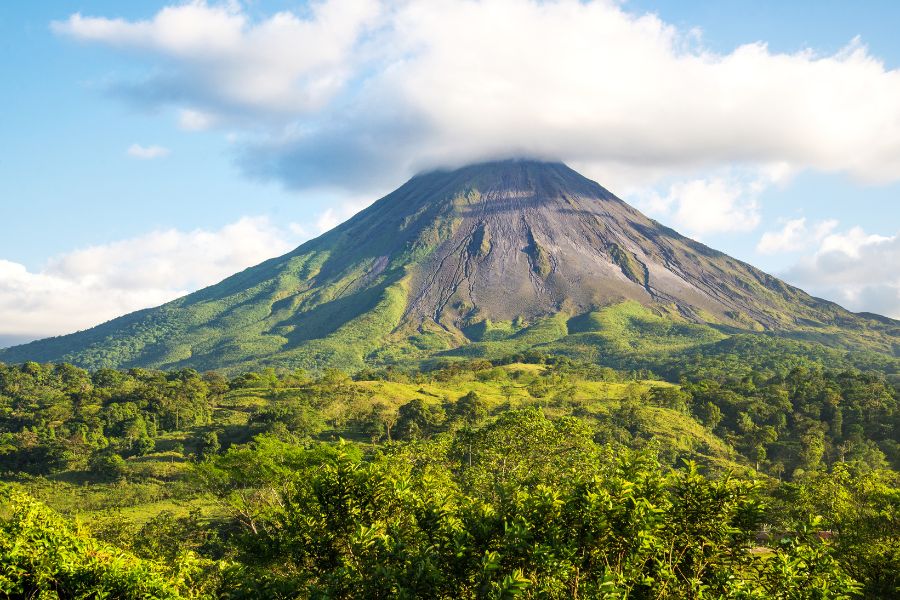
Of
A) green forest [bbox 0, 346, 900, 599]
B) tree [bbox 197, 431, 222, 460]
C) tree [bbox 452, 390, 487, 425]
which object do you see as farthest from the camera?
tree [bbox 452, 390, 487, 425]

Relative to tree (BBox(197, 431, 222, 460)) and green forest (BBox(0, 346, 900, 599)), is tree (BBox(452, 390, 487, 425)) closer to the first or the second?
green forest (BBox(0, 346, 900, 599))

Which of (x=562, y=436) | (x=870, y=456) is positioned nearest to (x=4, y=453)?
(x=562, y=436)

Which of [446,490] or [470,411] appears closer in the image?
[446,490]

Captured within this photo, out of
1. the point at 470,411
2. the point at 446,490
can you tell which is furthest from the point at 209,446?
the point at 446,490

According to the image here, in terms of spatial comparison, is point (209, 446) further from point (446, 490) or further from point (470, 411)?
point (446, 490)

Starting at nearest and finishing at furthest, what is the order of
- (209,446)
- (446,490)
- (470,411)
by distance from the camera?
(446,490), (209,446), (470,411)

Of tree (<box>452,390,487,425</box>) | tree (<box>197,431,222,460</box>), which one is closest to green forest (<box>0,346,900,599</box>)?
tree (<box>197,431,222,460</box>)

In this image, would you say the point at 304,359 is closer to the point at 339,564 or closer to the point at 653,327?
the point at 653,327

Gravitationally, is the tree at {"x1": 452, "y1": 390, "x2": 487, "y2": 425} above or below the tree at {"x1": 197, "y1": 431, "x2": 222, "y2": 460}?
below
